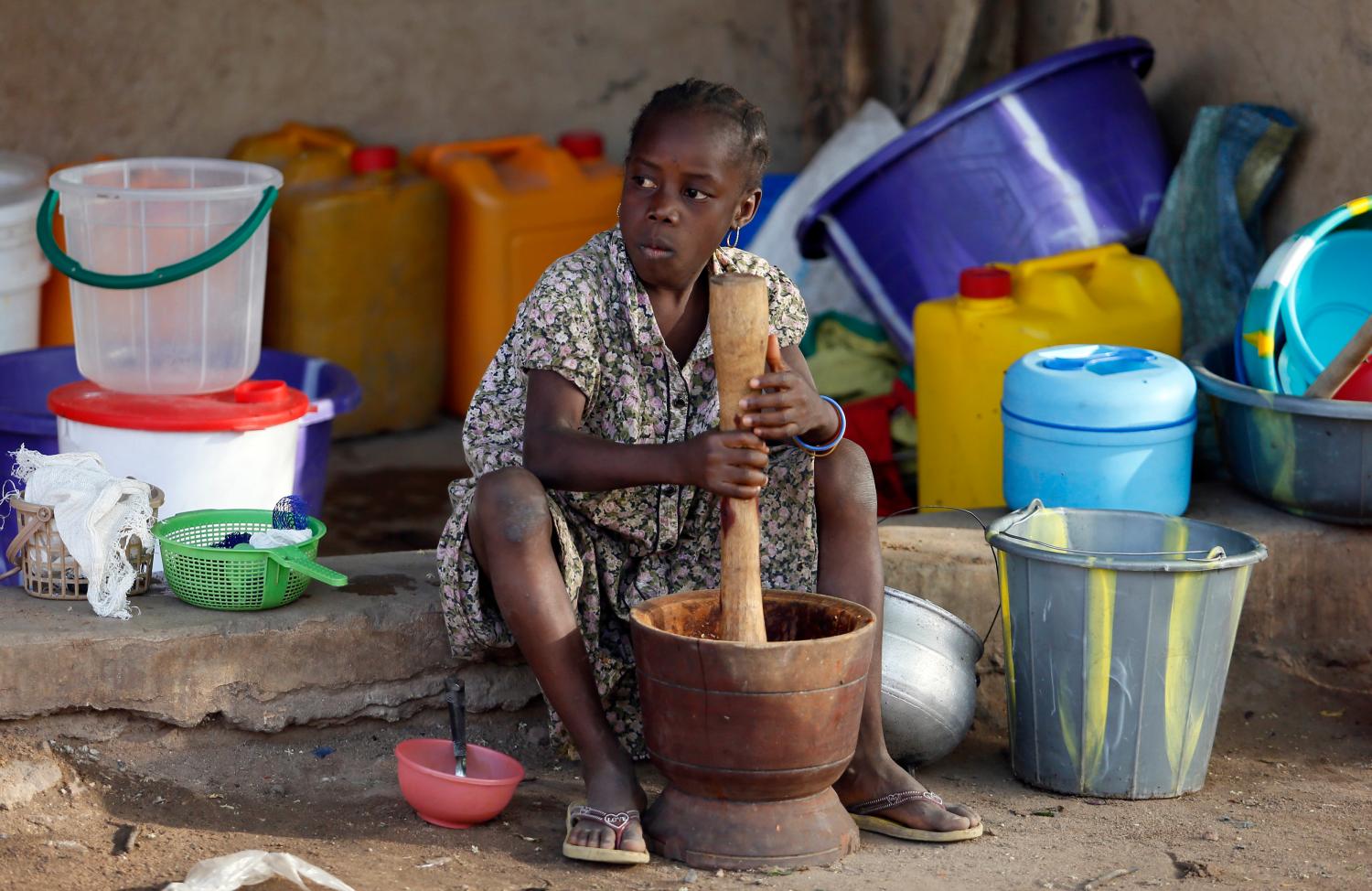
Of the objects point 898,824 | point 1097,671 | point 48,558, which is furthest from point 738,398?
point 48,558

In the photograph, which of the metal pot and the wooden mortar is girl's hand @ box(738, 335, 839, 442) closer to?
the wooden mortar

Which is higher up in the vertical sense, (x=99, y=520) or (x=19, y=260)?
(x=19, y=260)

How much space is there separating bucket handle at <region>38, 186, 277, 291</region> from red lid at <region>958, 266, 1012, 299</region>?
1.50 m

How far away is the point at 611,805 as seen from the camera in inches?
97.7

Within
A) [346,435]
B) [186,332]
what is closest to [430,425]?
[346,435]

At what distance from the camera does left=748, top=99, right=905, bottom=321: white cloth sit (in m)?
4.82

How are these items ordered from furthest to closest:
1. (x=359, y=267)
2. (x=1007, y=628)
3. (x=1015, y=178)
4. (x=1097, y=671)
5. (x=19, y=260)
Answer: (x=359, y=267) < (x=19, y=260) < (x=1015, y=178) < (x=1007, y=628) < (x=1097, y=671)

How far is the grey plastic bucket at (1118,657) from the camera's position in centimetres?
270

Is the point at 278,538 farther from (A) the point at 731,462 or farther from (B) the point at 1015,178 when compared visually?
(B) the point at 1015,178

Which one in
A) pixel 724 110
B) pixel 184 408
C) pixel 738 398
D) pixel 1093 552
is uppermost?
pixel 724 110

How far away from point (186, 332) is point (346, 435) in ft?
6.73

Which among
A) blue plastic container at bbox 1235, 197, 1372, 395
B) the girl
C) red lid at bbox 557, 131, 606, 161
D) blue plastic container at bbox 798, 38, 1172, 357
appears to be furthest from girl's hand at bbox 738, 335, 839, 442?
red lid at bbox 557, 131, 606, 161

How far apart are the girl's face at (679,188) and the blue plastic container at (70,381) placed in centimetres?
122

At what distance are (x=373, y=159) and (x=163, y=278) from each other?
2.11 m
